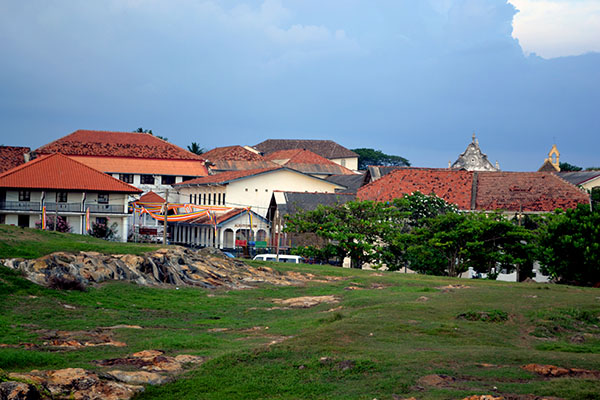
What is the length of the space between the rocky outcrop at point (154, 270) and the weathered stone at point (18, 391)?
35.7 feet

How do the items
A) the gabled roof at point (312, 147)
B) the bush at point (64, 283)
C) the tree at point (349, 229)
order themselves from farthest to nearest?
the gabled roof at point (312, 147), the tree at point (349, 229), the bush at point (64, 283)

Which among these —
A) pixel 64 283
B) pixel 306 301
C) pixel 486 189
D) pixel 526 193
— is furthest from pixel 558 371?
pixel 486 189

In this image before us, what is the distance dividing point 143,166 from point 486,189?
1709 inches

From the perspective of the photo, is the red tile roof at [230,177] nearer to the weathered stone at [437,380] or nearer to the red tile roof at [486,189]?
the red tile roof at [486,189]

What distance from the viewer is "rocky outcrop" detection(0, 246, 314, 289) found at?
20766 millimetres

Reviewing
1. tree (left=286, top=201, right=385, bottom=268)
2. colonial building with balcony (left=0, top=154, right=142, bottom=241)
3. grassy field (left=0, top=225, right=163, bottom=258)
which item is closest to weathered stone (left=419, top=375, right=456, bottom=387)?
grassy field (left=0, top=225, right=163, bottom=258)

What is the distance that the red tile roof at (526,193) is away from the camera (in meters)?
41.1

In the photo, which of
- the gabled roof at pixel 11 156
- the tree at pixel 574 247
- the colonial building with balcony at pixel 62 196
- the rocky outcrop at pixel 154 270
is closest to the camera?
the rocky outcrop at pixel 154 270

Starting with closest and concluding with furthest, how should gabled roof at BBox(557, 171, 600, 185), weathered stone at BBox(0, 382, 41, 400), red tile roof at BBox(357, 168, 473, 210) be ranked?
weathered stone at BBox(0, 382, 41, 400), red tile roof at BBox(357, 168, 473, 210), gabled roof at BBox(557, 171, 600, 185)

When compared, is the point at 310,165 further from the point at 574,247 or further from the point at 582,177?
the point at 574,247

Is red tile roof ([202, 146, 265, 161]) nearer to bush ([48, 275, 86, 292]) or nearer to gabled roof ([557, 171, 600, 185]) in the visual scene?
gabled roof ([557, 171, 600, 185])

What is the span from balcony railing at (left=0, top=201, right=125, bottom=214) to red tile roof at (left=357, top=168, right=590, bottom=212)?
18611mm

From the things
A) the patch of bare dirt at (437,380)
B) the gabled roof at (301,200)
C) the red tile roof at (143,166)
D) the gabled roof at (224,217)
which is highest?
the red tile roof at (143,166)

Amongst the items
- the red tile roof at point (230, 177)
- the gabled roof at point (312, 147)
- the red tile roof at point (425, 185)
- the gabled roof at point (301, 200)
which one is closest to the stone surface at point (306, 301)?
the red tile roof at point (425, 185)
